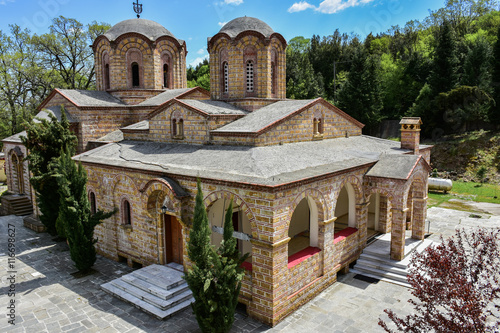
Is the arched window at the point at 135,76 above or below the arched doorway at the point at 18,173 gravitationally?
above

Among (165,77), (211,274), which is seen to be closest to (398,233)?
(211,274)

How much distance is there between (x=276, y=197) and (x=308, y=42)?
51.8m

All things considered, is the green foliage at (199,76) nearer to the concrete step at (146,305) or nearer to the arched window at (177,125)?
the arched window at (177,125)

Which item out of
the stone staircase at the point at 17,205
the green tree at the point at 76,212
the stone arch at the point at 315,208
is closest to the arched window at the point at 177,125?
the green tree at the point at 76,212

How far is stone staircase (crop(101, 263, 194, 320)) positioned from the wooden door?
0.37 meters

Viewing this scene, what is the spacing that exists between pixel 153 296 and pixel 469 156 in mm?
27027

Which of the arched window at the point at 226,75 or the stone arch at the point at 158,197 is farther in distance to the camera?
the arched window at the point at 226,75

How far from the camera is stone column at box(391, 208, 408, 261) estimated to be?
37.7ft

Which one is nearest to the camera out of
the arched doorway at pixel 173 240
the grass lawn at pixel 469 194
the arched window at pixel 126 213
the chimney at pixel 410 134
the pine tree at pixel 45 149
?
the arched doorway at pixel 173 240

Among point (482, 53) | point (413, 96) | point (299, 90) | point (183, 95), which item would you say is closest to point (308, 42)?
point (299, 90)

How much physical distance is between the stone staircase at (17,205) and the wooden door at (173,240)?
491 inches

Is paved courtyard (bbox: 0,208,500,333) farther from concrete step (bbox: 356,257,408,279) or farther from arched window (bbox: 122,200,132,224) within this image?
arched window (bbox: 122,200,132,224)

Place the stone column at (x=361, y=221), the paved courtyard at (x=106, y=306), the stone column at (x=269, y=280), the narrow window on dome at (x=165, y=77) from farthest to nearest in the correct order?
the narrow window on dome at (x=165, y=77), the stone column at (x=361, y=221), the paved courtyard at (x=106, y=306), the stone column at (x=269, y=280)

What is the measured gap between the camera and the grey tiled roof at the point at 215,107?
1320 cm
